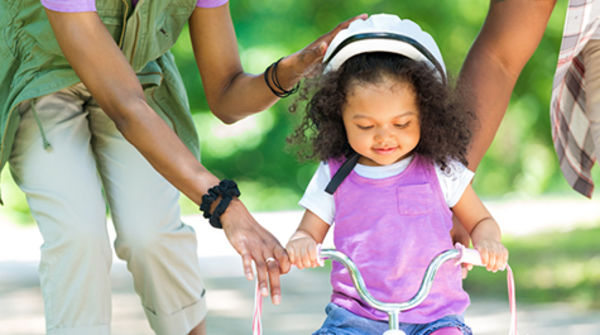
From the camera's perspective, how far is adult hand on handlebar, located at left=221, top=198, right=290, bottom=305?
2.39 m

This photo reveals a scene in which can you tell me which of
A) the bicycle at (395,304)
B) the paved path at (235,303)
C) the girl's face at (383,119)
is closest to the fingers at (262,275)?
the bicycle at (395,304)

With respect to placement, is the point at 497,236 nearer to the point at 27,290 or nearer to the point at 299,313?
the point at 299,313

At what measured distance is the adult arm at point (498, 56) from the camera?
306 centimetres

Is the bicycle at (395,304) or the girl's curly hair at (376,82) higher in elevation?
the girl's curly hair at (376,82)

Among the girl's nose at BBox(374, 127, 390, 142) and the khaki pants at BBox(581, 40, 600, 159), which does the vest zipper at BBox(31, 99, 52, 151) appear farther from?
the khaki pants at BBox(581, 40, 600, 159)

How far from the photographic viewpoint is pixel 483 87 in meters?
3.09

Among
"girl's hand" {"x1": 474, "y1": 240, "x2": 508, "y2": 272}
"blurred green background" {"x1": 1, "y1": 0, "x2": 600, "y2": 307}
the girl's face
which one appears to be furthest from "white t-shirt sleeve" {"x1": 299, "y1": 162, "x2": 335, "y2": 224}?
"blurred green background" {"x1": 1, "y1": 0, "x2": 600, "y2": 307}

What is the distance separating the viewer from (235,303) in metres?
5.68

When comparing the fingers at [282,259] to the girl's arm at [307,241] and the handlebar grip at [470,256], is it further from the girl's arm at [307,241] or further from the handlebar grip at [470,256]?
the handlebar grip at [470,256]

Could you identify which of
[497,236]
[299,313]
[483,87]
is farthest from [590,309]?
[497,236]

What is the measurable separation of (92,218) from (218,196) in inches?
23.2

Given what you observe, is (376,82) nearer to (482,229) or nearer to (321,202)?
(321,202)

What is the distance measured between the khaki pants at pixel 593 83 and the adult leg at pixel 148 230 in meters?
1.36

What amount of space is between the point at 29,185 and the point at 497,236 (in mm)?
1406
